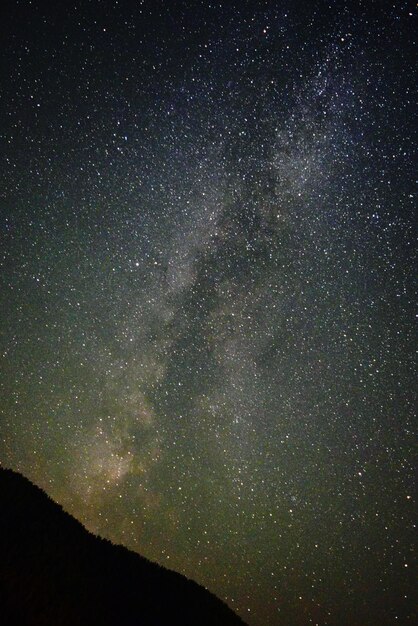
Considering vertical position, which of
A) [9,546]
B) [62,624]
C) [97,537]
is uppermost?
[97,537]

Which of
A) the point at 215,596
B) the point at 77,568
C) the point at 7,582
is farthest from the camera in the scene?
the point at 215,596

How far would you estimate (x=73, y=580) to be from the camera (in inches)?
238

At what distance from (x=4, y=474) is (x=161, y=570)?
11.4 ft

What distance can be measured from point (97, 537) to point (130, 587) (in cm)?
126

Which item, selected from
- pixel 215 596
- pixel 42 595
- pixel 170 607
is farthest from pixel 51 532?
pixel 215 596

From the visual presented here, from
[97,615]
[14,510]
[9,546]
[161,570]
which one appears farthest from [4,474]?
[161,570]

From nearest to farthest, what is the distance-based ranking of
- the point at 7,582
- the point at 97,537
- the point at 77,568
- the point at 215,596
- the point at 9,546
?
the point at 7,582 → the point at 9,546 → the point at 77,568 → the point at 97,537 → the point at 215,596

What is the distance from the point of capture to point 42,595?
5391mm

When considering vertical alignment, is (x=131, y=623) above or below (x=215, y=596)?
below

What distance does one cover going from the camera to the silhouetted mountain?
17.5 feet

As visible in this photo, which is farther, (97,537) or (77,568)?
(97,537)

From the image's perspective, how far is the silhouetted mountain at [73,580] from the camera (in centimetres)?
532

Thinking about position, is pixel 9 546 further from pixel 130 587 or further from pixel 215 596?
pixel 215 596

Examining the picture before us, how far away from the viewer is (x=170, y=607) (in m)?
7.04
